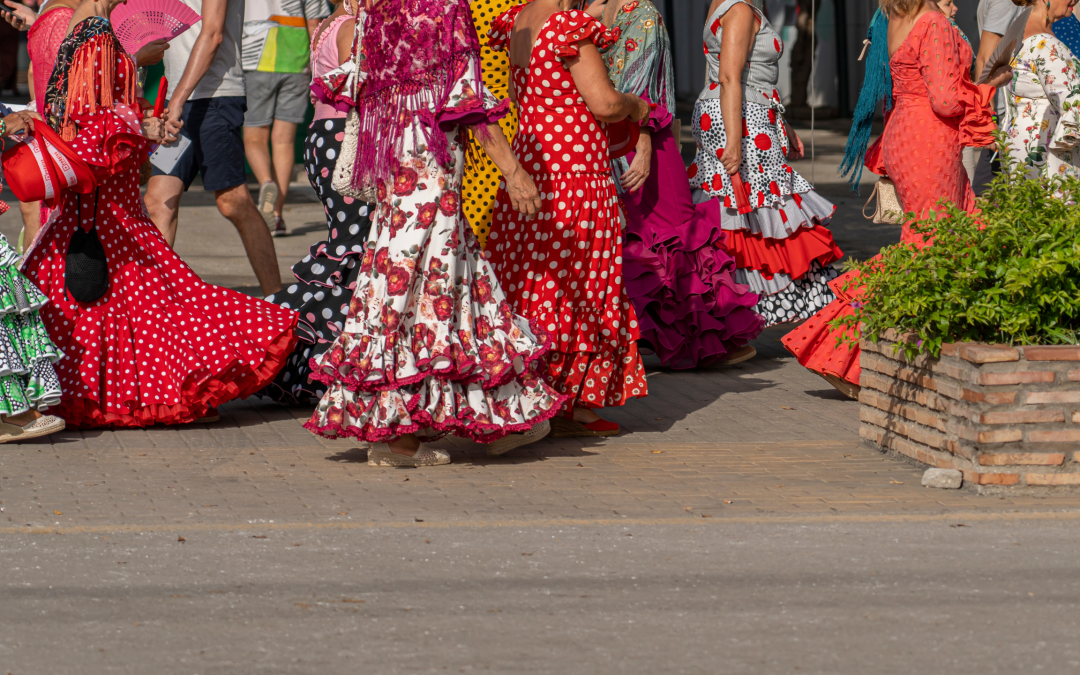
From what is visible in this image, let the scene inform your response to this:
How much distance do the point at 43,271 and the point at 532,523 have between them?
269 cm

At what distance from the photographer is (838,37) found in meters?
27.3

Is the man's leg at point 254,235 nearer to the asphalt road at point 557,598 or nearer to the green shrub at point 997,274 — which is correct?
the asphalt road at point 557,598

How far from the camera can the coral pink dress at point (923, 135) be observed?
6.72 m

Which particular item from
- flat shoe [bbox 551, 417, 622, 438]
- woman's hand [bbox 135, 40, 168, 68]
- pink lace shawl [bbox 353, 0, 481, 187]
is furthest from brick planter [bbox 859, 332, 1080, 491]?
woman's hand [bbox 135, 40, 168, 68]

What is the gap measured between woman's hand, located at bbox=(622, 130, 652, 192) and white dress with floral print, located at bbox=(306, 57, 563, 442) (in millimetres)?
1374

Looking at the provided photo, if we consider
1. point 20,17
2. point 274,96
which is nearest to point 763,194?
point 20,17

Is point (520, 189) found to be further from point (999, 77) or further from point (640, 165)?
point (999, 77)

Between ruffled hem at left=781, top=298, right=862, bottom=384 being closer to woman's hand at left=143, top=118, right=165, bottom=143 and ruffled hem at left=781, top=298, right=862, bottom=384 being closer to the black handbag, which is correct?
woman's hand at left=143, top=118, right=165, bottom=143

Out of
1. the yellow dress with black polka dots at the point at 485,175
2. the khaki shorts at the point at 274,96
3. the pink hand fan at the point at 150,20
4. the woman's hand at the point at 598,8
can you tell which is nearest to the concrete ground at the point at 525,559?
the yellow dress with black polka dots at the point at 485,175

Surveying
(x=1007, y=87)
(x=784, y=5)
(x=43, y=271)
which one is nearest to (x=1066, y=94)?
(x=1007, y=87)

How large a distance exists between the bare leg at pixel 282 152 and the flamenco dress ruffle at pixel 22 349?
19.9 feet

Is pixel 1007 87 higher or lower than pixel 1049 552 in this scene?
higher

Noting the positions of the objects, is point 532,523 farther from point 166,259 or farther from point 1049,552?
point 166,259

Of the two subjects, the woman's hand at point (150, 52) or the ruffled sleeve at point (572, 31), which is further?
the woman's hand at point (150, 52)
